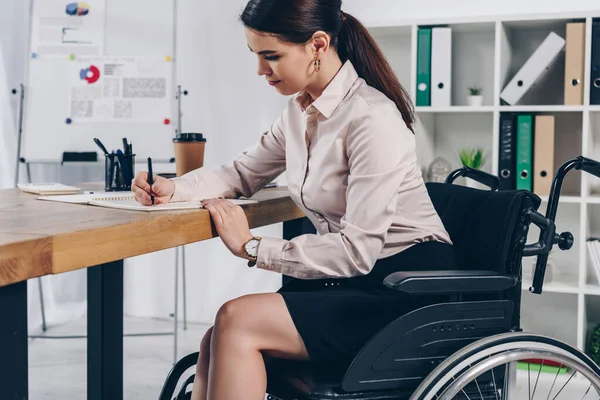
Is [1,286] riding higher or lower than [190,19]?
lower

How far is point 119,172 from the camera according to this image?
199cm

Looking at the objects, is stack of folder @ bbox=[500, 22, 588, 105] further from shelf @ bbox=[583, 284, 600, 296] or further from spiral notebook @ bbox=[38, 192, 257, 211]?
spiral notebook @ bbox=[38, 192, 257, 211]

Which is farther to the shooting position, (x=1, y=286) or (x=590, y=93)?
(x=590, y=93)

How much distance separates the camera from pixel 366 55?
165 cm

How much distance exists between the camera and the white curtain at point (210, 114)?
3561 millimetres

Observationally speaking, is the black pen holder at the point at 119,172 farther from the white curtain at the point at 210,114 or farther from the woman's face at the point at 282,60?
the white curtain at the point at 210,114

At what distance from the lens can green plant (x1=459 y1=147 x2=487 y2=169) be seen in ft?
9.91

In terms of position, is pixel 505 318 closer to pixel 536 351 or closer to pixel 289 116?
pixel 536 351

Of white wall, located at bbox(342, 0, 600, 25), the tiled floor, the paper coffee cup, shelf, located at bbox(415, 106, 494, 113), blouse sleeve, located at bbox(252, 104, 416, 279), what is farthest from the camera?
white wall, located at bbox(342, 0, 600, 25)

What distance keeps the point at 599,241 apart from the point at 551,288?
0.81 feet

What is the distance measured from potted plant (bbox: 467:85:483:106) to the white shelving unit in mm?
32

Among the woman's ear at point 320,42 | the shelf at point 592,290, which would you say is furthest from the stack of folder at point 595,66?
the woman's ear at point 320,42

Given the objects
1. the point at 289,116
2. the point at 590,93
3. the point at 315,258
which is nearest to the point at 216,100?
the point at 590,93

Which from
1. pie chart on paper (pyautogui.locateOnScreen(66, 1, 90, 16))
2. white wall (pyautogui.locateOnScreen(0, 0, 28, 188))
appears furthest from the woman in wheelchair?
white wall (pyautogui.locateOnScreen(0, 0, 28, 188))
